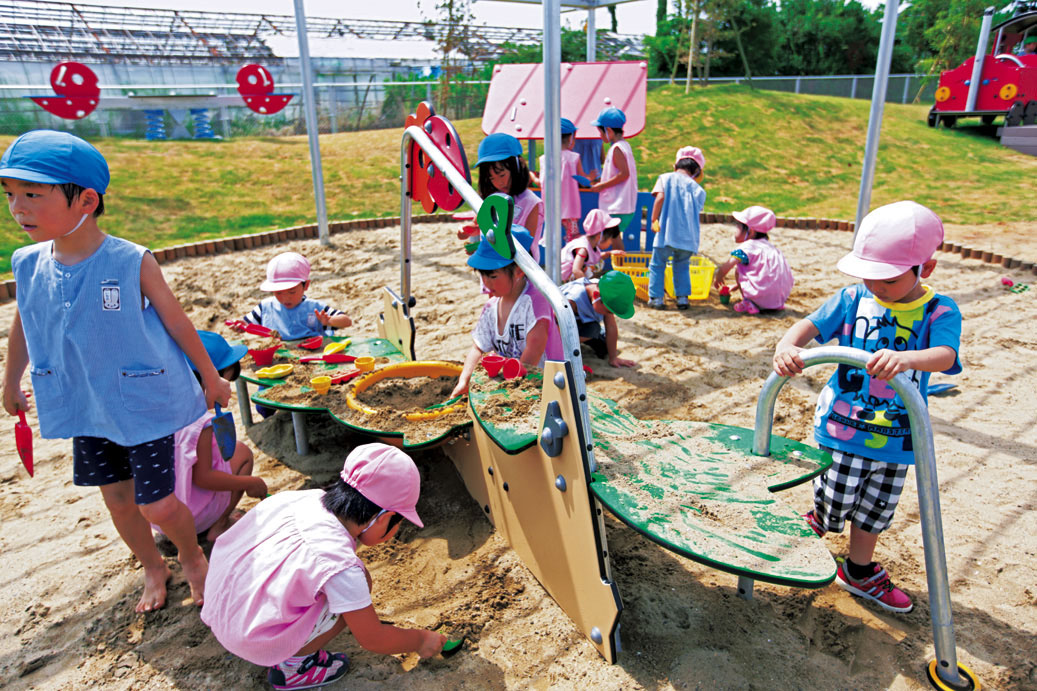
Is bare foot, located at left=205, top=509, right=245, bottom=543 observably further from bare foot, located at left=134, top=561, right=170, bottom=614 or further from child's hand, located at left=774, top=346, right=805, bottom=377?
child's hand, located at left=774, top=346, right=805, bottom=377

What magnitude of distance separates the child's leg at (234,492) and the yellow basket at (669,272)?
12.4ft

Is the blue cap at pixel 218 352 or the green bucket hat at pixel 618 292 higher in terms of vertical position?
the green bucket hat at pixel 618 292

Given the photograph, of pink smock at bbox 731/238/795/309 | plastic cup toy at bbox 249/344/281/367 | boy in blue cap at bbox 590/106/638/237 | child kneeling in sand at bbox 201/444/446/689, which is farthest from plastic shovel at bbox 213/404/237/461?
pink smock at bbox 731/238/795/309

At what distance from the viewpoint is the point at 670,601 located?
8.17 feet

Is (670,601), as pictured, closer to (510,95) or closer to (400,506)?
(400,506)

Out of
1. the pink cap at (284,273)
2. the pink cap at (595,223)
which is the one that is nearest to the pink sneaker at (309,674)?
the pink cap at (284,273)

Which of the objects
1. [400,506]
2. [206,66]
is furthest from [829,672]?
[206,66]

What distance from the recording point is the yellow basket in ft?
20.3

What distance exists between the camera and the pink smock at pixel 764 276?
18.7 feet

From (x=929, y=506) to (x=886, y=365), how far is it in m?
0.44

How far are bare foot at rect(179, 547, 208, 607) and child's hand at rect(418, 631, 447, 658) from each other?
0.96 m

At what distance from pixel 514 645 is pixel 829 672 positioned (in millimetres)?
1029

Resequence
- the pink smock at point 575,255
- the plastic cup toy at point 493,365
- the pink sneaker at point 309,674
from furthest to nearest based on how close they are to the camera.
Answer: the pink smock at point 575,255, the plastic cup toy at point 493,365, the pink sneaker at point 309,674

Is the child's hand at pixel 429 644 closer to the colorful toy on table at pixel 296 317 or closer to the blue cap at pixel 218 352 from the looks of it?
the blue cap at pixel 218 352
